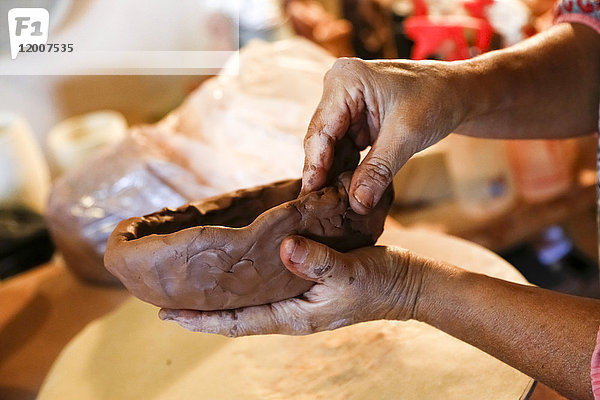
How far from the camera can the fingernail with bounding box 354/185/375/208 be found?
98 centimetres

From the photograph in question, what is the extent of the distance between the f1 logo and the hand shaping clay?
29.9 inches

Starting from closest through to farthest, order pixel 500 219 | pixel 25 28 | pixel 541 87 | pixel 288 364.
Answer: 1. pixel 288 364
2. pixel 541 87
3. pixel 25 28
4. pixel 500 219

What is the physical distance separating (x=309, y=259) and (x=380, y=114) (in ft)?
1.06

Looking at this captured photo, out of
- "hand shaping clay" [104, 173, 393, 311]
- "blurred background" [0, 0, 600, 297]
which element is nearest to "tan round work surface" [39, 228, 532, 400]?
"hand shaping clay" [104, 173, 393, 311]

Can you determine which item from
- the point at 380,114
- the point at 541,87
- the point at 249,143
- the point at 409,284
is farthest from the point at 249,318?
the point at 249,143

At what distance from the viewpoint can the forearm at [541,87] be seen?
123cm

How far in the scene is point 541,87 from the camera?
4.27 feet

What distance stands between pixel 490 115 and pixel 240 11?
2145 mm

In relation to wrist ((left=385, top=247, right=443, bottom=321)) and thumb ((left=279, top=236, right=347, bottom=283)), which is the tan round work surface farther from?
thumb ((left=279, top=236, right=347, bottom=283))

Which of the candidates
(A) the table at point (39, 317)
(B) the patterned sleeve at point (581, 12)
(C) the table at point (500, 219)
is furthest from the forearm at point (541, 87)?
(C) the table at point (500, 219)

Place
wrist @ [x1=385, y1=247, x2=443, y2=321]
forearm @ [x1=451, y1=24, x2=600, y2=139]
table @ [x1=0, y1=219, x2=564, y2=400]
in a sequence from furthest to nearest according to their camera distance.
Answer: table @ [x1=0, y1=219, x2=564, y2=400] < forearm @ [x1=451, y1=24, x2=600, y2=139] < wrist @ [x1=385, y1=247, x2=443, y2=321]

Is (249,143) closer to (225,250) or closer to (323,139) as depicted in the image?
(323,139)

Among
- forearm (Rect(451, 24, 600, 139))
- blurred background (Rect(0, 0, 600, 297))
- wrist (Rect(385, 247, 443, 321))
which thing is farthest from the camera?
blurred background (Rect(0, 0, 600, 297))

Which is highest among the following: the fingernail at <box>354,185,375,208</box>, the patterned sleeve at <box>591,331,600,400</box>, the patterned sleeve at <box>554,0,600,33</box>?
the patterned sleeve at <box>554,0,600,33</box>
